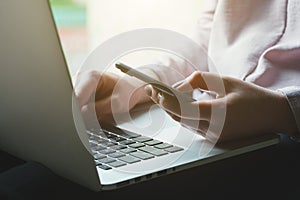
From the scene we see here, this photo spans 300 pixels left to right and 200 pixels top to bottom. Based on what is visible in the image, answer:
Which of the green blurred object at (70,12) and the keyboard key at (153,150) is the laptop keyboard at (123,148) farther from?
the green blurred object at (70,12)

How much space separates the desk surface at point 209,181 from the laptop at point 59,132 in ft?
0.04

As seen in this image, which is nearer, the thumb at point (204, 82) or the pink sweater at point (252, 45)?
the thumb at point (204, 82)

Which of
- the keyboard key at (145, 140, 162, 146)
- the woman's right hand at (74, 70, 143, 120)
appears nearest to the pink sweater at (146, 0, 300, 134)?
the woman's right hand at (74, 70, 143, 120)

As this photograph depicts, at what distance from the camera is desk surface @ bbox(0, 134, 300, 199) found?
16.1 inches

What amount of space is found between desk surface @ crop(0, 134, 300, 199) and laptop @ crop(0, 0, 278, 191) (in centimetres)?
1

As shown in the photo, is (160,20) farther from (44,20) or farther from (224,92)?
(44,20)

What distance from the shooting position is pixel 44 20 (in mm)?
334

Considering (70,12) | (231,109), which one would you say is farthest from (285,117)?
(70,12)

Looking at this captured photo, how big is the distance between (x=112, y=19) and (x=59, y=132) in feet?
1.84

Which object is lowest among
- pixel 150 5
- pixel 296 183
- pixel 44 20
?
pixel 296 183

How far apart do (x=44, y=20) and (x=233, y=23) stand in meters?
0.46

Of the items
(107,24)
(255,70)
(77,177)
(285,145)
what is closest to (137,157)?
(77,177)

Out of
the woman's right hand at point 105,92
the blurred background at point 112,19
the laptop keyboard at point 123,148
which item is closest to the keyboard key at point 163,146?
the laptop keyboard at point 123,148

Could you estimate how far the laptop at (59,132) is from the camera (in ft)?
1.16
